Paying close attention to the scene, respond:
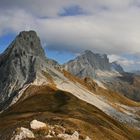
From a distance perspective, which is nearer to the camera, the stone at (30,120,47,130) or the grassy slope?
the stone at (30,120,47,130)

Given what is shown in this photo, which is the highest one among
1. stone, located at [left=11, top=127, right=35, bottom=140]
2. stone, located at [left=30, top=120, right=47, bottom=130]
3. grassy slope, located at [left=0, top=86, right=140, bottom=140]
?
grassy slope, located at [left=0, top=86, right=140, bottom=140]

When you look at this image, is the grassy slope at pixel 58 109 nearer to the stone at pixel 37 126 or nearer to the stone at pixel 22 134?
the stone at pixel 37 126

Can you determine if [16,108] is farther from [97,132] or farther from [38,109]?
[97,132]

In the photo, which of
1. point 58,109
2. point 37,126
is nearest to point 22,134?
point 37,126

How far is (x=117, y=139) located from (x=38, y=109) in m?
54.1

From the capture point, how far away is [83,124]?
4451 inches

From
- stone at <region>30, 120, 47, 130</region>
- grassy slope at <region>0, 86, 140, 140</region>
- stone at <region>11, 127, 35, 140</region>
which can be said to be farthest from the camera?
grassy slope at <region>0, 86, 140, 140</region>

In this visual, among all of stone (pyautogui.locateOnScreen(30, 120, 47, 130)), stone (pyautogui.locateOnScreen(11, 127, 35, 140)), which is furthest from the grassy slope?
stone (pyautogui.locateOnScreen(11, 127, 35, 140))

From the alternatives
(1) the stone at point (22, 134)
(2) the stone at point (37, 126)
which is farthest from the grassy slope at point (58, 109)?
(1) the stone at point (22, 134)

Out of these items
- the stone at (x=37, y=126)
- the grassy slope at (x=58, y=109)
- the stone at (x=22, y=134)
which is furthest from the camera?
the grassy slope at (x=58, y=109)

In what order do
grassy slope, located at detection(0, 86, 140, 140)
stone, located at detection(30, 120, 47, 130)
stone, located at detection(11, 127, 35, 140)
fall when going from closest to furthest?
stone, located at detection(11, 127, 35, 140) < stone, located at detection(30, 120, 47, 130) < grassy slope, located at detection(0, 86, 140, 140)

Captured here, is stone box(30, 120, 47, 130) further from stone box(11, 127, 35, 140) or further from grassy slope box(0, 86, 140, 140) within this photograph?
grassy slope box(0, 86, 140, 140)

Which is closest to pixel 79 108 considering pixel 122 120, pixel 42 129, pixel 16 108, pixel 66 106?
pixel 66 106

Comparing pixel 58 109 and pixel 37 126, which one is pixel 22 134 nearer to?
pixel 37 126
